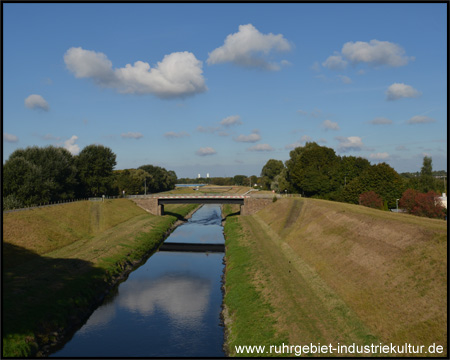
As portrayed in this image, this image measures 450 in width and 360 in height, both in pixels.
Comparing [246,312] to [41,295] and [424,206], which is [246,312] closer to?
[41,295]

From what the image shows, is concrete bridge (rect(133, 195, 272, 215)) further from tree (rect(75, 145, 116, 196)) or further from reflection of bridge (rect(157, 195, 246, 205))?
tree (rect(75, 145, 116, 196))

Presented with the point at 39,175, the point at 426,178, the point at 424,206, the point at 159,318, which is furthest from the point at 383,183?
the point at 39,175

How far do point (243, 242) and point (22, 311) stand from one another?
3812cm

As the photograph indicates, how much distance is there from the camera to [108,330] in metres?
32.0

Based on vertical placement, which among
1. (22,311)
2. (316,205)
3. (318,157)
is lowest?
(22,311)

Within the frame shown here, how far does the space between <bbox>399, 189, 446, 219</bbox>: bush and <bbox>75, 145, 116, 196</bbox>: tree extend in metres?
84.7

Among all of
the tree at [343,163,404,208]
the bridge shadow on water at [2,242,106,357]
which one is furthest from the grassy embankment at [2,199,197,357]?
the tree at [343,163,404,208]

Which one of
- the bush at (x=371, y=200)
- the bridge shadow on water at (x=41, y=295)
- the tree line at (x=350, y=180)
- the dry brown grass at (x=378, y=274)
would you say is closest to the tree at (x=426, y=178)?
the tree line at (x=350, y=180)

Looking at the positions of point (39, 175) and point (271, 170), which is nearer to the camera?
point (39, 175)

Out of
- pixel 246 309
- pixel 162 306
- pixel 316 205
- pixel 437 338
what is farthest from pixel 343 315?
pixel 316 205

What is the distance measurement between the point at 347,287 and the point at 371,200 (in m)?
56.5

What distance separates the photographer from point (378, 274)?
32375 millimetres

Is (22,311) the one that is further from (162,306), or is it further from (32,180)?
(32,180)

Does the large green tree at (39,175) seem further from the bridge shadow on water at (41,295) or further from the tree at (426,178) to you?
the tree at (426,178)
